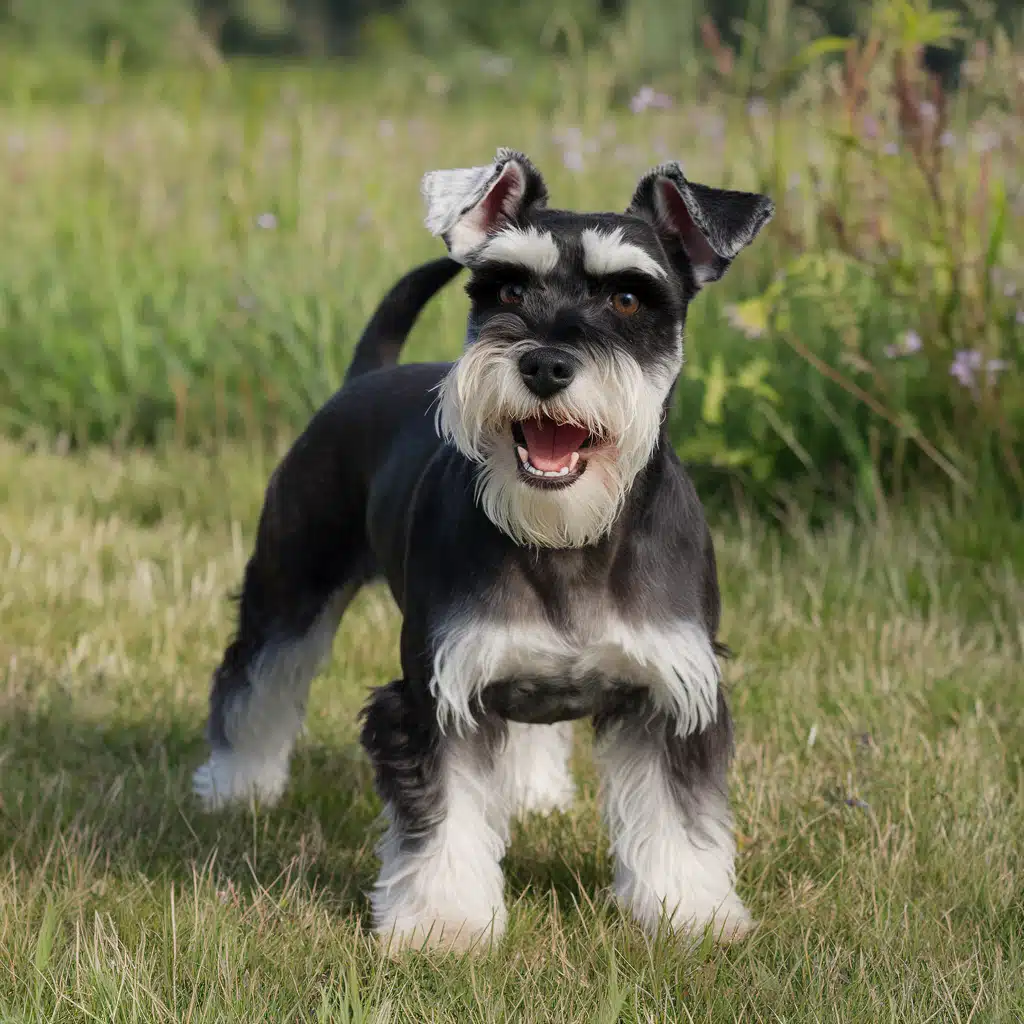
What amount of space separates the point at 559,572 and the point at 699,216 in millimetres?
906

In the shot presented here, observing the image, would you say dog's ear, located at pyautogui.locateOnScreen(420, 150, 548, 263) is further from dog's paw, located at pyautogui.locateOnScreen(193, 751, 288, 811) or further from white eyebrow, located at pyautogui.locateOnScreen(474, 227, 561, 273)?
dog's paw, located at pyautogui.locateOnScreen(193, 751, 288, 811)

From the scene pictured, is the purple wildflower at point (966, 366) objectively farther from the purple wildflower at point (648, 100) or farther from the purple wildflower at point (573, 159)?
the purple wildflower at point (573, 159)

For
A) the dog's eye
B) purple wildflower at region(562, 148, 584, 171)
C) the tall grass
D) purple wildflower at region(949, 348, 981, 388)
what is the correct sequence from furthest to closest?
1. purple wildflower at region(562, 148, 584, 171)
2. the tall grass
3. purple wildflower at region(949, 348, 981, 388)
4. the dog's eye

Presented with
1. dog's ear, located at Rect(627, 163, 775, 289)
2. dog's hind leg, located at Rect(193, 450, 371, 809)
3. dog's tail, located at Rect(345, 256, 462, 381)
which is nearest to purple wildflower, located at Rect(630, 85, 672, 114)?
dog's tail, located at Rect(345, 256, 462, 381)

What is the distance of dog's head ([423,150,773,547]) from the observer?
10.0 ft

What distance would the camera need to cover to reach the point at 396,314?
185 inches

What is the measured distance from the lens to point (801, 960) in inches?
129

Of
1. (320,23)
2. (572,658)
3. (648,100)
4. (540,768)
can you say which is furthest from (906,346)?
(320,23)

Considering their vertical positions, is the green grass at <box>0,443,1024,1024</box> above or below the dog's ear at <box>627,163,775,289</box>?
below

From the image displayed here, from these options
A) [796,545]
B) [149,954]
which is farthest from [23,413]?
[149,954]

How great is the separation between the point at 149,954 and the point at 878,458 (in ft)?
14.1

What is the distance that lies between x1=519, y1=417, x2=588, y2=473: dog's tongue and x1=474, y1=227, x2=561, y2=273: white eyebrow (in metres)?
0.35

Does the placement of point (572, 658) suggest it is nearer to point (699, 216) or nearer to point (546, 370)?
point (546, 370)

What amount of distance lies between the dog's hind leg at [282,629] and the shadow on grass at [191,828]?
0.42ft
